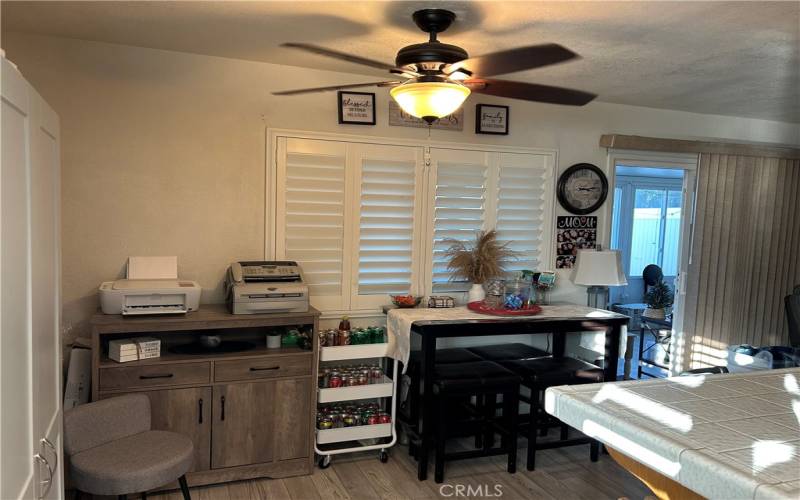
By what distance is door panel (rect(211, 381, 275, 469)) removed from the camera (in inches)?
119

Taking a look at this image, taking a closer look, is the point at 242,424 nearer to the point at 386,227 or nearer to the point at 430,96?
the point at 386,227

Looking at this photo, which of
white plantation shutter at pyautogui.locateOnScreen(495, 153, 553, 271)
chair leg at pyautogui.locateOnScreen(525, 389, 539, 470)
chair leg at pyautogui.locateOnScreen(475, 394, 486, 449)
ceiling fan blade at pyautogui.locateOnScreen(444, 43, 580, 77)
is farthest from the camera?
white plantation shutter at pyautogui.locateOnScreen(495, 153, 553, 271)

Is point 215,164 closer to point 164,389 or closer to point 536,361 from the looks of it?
point 164,389

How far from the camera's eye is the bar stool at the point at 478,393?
3.17 meters

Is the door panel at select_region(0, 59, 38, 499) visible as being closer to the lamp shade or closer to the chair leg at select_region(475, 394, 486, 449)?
the chair leg at select_region(475, 394, 486, 449)

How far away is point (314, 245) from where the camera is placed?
3.57 m

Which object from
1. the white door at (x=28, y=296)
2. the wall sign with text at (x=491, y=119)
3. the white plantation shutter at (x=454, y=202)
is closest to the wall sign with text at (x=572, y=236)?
the white plantation shutter at (x=454, y=202)

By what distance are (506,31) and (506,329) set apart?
163cm

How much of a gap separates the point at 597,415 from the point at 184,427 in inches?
86.8

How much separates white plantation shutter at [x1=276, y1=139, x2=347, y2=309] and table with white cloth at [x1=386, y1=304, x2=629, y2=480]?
460 millimetres

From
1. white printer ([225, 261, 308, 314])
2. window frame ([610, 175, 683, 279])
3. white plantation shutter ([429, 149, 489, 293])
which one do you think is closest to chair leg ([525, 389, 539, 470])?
white plantation shutter ([429, 149, 489, 293])

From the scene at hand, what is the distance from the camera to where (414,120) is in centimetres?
375

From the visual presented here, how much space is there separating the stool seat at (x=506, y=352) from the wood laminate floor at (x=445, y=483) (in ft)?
2.01

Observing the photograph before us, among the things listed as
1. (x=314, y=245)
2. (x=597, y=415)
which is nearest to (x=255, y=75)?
(x=314, y=245)
